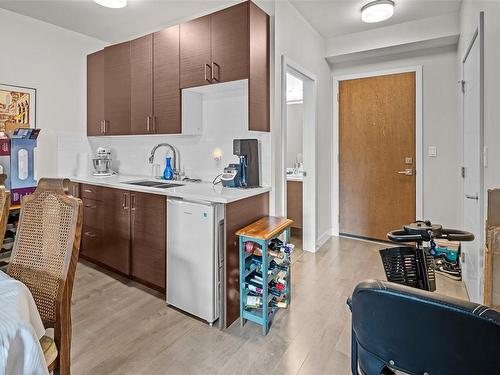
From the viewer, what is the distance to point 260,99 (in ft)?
8.27

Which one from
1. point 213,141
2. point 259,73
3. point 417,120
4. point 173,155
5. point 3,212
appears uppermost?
point 259,73

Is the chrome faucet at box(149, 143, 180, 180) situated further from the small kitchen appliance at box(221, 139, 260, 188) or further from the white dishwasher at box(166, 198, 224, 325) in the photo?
the white dishwasher at box(166, 198, 224, 325)

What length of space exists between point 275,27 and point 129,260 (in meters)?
2.44

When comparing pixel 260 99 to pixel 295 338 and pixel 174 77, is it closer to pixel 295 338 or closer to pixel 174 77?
pixel 174 77

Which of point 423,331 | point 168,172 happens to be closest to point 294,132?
point 168,172

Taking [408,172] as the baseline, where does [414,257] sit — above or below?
below

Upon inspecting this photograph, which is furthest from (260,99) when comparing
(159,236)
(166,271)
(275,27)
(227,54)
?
(166,271)

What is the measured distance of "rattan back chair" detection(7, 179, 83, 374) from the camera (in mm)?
1265

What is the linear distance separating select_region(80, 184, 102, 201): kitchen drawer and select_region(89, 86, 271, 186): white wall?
65 centimetres

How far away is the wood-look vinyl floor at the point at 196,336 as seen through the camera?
1729mm

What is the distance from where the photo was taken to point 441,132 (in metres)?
3.60

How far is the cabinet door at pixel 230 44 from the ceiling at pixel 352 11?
0.84 m

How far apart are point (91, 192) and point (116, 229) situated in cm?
56

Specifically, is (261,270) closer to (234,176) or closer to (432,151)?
(234,176)
